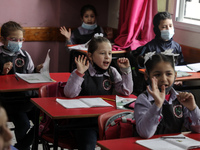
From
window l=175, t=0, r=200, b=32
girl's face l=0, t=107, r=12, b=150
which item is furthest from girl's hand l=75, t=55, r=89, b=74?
window l=175, t=0, r=200, b=32

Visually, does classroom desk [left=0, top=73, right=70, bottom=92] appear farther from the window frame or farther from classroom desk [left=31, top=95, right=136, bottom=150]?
the window frame

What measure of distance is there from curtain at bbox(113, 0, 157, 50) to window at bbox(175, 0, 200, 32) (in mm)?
320

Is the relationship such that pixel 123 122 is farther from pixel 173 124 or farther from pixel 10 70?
pixel 10 70

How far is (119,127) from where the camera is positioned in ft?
7.23

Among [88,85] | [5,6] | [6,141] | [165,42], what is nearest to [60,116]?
[88,85]

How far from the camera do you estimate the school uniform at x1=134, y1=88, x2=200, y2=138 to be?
6.72 feet

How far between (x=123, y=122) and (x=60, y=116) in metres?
0.44

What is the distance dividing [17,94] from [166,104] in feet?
5.68

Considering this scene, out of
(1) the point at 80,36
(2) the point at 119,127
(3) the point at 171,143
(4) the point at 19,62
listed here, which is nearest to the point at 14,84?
(4) the point at 19,62

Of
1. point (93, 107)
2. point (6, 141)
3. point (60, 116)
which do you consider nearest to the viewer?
point (6, 141)

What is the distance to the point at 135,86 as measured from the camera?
4.75 m

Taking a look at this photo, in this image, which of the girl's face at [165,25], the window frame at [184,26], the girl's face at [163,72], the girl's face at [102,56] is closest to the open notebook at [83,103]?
the girl's face at [102,56]

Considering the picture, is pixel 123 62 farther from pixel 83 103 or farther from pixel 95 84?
pixel 83 103

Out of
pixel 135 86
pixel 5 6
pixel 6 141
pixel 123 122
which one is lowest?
pixel 135 86
